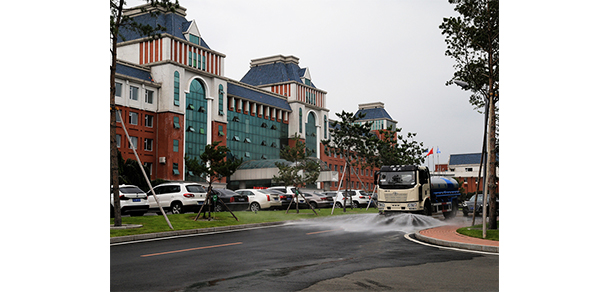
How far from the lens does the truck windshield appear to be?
22453 mm

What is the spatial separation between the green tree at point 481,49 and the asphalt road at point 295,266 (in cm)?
470

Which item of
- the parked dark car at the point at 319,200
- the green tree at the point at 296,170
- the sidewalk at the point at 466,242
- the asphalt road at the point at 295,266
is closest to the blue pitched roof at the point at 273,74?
the green tree at the point at 296,170

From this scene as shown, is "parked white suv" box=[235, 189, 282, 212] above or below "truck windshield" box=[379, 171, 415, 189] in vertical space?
below

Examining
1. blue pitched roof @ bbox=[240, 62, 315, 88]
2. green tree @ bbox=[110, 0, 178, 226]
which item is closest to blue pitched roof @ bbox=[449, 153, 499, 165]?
blue pitched roof @ bbox=[240, 62, 315, 88]

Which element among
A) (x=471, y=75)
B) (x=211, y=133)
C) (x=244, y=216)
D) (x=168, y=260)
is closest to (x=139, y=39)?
(x=211, y=133)

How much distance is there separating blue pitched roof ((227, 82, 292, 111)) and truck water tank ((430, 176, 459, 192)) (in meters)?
43.2

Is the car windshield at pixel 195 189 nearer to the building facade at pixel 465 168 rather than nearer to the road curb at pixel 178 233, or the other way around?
the road curb at pixel 178 233

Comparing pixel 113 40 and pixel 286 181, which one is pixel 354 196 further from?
pixel 113 40

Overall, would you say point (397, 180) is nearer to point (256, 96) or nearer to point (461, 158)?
point (256, 96)

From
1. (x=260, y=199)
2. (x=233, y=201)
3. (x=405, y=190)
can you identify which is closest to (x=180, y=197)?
(x=233, y=201)

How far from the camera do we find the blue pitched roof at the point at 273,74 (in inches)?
3189

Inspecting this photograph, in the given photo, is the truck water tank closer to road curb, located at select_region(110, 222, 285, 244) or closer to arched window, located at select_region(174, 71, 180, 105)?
road curb, located at select_region(110, 222, 285, 244)

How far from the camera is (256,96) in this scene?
72.6 meters
